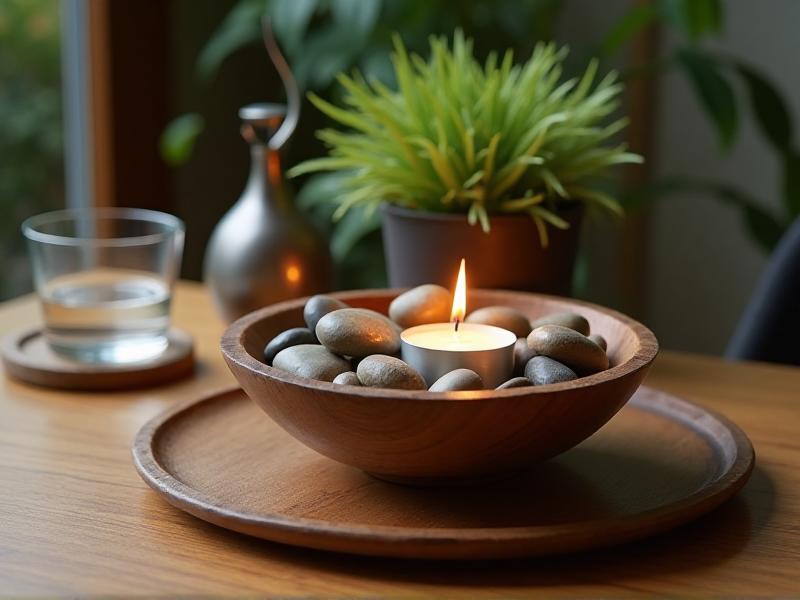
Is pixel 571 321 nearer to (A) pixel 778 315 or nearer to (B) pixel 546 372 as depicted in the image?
(B) pixel 546 372

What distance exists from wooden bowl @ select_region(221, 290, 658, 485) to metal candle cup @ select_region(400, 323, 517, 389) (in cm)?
6

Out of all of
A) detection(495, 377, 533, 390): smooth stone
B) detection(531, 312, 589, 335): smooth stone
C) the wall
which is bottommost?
the wall

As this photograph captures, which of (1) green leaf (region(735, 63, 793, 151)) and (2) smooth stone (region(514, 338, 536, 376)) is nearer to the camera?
(2) smooth stone (region(514, 338, 536, 376))

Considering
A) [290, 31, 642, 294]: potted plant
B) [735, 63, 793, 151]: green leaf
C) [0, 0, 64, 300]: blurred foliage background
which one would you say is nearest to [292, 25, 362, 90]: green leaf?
[0, 0, 64, 300]: blurred foliage background

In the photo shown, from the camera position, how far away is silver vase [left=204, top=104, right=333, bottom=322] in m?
1.04

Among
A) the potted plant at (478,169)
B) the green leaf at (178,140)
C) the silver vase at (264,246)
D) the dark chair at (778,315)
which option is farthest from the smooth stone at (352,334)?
the green leaf at (178,140)

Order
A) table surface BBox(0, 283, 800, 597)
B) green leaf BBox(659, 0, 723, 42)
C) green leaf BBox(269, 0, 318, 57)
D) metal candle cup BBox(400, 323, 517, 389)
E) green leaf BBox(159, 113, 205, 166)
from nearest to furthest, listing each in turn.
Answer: table surface BBox(0, 283, 800, 597)
metal candle cup BBox(400, 323, 517, 389)
green leaf BBox(659, 0, 723, 42)
green leaf BBox(269, 0, 318, 57)
green leaf BBox(159, 113, 205, 166)

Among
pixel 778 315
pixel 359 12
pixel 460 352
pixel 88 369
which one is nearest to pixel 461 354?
pixel 460 352

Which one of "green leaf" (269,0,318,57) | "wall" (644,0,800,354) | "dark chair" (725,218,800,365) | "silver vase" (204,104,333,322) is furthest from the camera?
"wall" (644,0,800,354)

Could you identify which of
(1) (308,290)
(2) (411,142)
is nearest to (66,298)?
(1) (308,290)

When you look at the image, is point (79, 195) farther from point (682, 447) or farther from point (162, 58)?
point (682, 447)

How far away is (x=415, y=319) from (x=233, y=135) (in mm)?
1743

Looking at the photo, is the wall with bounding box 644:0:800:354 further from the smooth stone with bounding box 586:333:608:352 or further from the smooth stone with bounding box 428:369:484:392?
the smooth stone with bounding box 428:369:484:392

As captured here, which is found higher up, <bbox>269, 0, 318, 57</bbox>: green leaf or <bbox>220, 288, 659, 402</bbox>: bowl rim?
<bbox>269, 0, 318, 57</bbox>: green leaf
